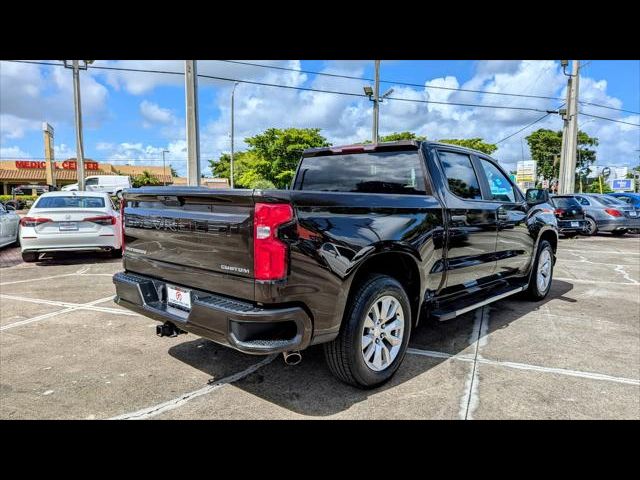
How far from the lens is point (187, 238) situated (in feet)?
10.6

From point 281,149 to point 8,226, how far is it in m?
29.7

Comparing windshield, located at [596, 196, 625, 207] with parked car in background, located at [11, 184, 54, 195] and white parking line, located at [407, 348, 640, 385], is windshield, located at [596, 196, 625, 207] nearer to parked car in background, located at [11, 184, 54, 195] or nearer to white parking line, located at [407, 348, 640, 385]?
white parking line, located at [407, 348, 640, 385]

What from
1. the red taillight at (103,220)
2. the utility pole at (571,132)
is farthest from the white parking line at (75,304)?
the utility pole at (571,132)

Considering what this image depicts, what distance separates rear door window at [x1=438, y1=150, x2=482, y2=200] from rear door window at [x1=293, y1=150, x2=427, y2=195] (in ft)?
1.15

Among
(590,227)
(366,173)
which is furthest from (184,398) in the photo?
(590,227)

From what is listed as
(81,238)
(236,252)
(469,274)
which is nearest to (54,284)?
(81,238)

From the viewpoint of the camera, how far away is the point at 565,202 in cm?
1504

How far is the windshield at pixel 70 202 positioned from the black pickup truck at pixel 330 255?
19.4 ft

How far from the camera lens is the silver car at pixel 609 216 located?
15930mm

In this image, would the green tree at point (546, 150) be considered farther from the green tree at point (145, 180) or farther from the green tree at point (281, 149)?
the green tree at point (145, 180)

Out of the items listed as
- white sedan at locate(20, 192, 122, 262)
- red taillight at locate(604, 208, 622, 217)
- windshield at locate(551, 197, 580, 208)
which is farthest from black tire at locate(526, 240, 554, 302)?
red taillight at locate(604, 208, 622, 217)

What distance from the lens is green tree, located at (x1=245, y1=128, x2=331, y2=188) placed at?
3897 centimetres
